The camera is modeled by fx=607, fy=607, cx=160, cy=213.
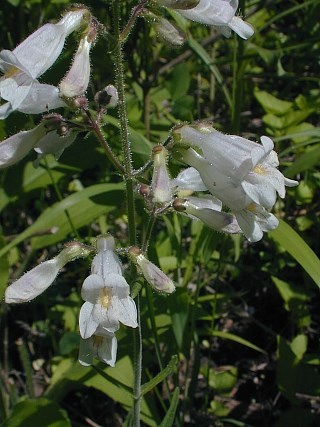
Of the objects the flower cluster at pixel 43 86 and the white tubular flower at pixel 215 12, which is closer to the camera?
the flower cluster at pixel 43 86

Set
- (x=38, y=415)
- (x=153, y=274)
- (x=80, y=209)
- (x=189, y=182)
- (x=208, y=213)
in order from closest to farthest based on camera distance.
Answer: (x=153, y=274) < (x=208, y=213) < (x=189, y=182) < (x=38, y=415) < (x=80, y=209)

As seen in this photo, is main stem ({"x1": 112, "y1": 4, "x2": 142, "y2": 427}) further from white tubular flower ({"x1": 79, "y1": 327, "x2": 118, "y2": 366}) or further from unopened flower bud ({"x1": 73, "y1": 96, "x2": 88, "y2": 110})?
white tubular flower ({"x1": 79, "y1": 327, "x2": 118, "y2": 366})

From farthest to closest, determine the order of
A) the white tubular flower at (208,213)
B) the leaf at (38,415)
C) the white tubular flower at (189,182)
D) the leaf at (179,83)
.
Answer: the leaf at (179,83) < the leaf at (38,415) < the white tubular flower at (189,182) < the white tubular flower at (208,213)

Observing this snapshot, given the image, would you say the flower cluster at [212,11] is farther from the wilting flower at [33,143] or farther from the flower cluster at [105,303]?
the flower cluster at [105,303]

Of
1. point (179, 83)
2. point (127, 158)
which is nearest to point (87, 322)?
point (127, 158)

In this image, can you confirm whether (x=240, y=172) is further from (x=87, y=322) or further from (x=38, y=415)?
(x=38, y=415)

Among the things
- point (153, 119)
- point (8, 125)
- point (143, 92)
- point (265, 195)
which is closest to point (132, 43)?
point (143, 92)

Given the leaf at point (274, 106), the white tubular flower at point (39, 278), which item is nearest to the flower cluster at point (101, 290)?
the white tubular flower at point (39, 278)
